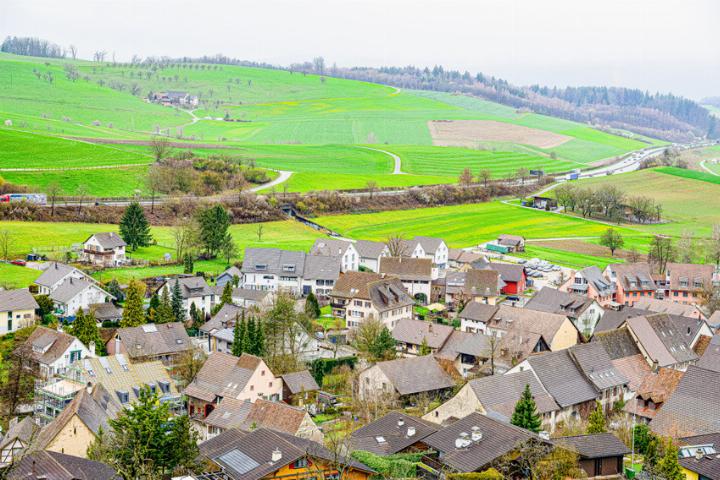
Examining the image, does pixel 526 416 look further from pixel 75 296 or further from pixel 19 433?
pixel 75 296

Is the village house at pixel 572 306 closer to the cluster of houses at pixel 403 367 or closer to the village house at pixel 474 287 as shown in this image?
the cluster of houses at pixel 403 367

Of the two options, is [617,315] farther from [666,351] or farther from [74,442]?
[74,442]

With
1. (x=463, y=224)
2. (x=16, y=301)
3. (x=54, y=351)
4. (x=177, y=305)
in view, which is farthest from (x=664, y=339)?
(x=463, y=224)

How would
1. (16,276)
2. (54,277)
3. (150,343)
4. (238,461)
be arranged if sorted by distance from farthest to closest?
(16,276) → (54,277) → (150,343) → (238,461)

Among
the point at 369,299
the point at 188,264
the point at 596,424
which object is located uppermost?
the point at 596,424

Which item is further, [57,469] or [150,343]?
[150,343]

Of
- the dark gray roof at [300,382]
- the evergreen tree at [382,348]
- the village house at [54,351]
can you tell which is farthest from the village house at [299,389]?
the village house at [54,351]
